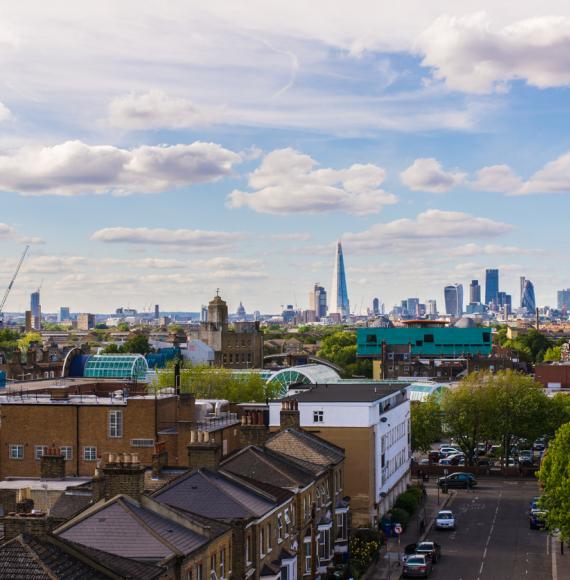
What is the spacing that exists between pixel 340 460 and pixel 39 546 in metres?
40.3

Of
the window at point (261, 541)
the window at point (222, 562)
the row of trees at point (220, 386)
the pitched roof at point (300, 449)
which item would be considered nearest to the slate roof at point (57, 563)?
the window at point (222, 562)

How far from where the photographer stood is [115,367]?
145m

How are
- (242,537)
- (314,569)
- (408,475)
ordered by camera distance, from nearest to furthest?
(242,537) → (314,569) → (408,475)

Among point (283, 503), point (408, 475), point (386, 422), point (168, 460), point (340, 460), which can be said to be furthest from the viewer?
point (408, 475)

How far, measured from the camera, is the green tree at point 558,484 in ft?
208

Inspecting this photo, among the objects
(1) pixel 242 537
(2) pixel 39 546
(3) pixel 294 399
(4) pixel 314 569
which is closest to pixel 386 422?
(3) pixel 294 399

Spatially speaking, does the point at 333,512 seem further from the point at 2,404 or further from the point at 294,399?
the point at 2,404

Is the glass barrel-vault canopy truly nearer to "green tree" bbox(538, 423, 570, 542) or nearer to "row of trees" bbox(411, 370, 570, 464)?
"row of trees" bbox(411, 370, 570, 464)

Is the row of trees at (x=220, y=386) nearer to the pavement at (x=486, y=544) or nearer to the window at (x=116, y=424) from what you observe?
the pavement at (x=486, y=544)

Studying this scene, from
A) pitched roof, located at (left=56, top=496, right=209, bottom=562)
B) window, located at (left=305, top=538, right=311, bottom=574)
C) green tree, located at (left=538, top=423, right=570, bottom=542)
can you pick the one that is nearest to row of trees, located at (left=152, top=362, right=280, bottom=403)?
green tree, located at (left=538, top=423, right=570, bottom=542)

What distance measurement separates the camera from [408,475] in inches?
3925

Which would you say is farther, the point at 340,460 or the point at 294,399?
the point at 294,399

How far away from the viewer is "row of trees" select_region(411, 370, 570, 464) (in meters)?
112

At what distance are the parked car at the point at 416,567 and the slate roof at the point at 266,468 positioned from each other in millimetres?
8923
